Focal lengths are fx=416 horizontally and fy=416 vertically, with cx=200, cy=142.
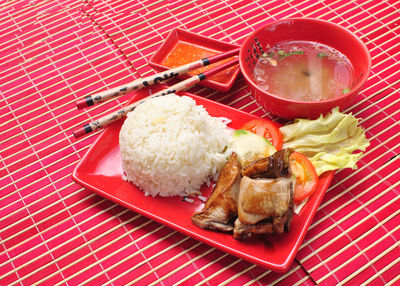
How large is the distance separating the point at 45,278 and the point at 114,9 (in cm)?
268

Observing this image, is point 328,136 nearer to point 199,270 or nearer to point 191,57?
point 199,270

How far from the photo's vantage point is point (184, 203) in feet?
8.86

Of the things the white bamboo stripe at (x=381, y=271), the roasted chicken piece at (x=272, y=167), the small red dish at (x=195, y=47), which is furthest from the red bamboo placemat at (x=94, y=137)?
the roasted chicken piece at (x=272, y=167)

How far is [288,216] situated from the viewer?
7.64 ft

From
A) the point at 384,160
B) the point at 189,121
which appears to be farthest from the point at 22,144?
the point at 384,160

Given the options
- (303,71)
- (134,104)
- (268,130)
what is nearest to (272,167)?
(268,130)

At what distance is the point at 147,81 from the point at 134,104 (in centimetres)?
21

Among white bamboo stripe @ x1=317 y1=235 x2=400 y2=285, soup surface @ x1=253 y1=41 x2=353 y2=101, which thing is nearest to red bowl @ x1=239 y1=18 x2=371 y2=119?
soup surface @ x1=253 y1=41 x2=353 y2=101

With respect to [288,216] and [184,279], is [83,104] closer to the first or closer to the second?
[184,279]

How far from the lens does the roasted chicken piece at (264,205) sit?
7.41ft

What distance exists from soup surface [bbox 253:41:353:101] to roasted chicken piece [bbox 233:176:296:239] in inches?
37.1

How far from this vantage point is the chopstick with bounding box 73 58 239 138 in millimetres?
2998

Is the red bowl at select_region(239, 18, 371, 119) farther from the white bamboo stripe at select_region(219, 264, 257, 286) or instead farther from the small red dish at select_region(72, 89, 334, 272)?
the white bamboo stripe at select_region(219, 264, 257, 286)

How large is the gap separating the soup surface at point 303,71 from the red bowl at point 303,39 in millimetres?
49
